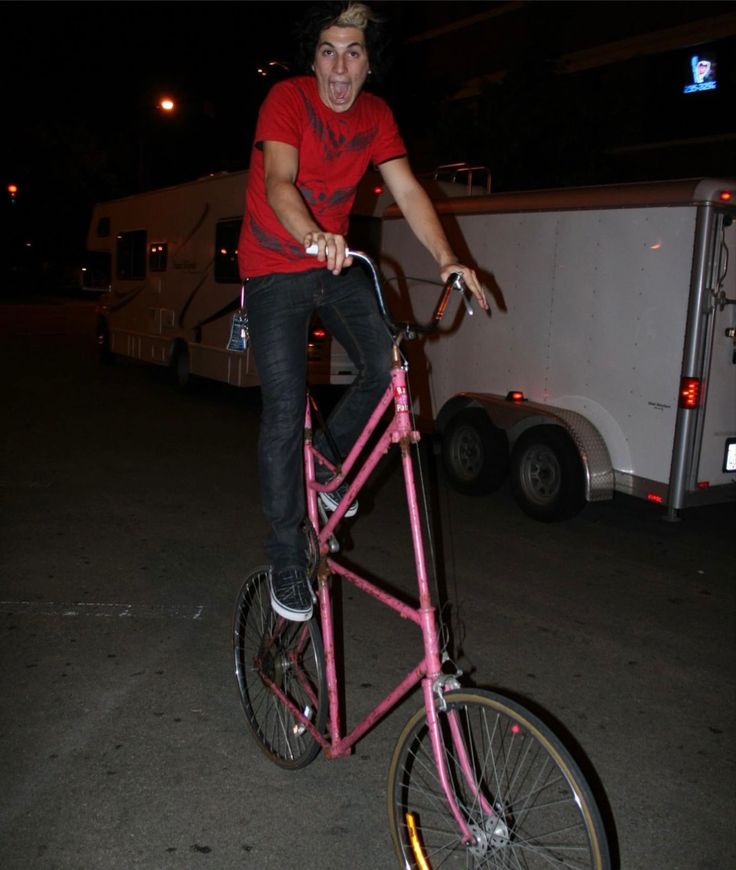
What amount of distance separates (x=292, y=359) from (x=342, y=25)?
114 centimetres

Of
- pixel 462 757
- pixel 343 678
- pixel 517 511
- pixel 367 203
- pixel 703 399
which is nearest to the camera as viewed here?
pixel 462 757

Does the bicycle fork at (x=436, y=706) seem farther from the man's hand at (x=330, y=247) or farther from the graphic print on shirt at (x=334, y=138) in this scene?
the graphic print on shirt at (x=334, y=138)

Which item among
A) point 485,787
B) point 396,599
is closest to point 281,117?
point 396,599

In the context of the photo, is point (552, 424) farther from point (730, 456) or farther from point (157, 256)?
point (157, 256)

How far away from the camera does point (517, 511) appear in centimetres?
774

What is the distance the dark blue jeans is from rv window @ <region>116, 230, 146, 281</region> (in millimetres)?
13317

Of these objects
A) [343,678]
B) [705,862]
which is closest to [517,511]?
[343,678]

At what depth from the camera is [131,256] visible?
53.9 ft

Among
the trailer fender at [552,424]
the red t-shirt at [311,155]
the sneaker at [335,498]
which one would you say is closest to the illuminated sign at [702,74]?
the trailer fender at [552,424]

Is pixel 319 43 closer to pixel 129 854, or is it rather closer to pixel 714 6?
pixel 129 854

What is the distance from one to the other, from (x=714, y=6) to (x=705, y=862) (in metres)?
20.4

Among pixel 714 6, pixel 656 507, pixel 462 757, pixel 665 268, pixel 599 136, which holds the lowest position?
pixel 656 507

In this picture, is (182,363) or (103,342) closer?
(182,363)

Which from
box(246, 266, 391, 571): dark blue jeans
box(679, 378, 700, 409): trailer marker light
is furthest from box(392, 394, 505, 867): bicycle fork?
box(679, 378, 700, 409): trailer marker light
